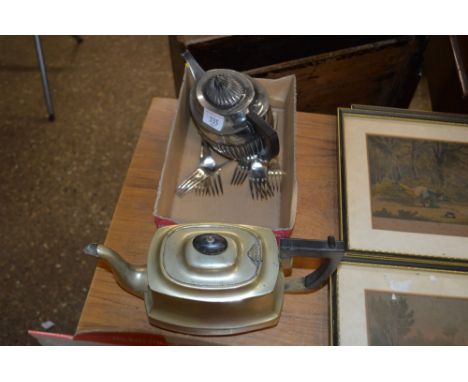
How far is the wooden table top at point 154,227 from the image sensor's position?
0.90 metres

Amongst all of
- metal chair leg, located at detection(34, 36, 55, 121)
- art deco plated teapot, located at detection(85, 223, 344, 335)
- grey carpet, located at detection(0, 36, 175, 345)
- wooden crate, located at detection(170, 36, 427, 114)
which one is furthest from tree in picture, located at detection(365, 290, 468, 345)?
metal chair leg, located at detection(34, 36, 55, 121)

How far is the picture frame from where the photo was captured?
0.86 metres

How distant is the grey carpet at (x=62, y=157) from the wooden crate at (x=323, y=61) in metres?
0.59

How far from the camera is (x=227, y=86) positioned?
104 centimetres

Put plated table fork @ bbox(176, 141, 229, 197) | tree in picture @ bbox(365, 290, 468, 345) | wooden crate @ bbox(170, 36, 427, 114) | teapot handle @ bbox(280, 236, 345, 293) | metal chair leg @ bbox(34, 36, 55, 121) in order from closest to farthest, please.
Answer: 1. teapot handle @ bbox(280, 236, 345, 293)
2. tree in picture @ bbox(365, 290, 468, 345)
3. plated table fork @ bbox(176, 141, 229, 197)
4. wooden crate @ bbox(170, 36, 427, 114)
5. metal chair leg @ bbox(34, 36, 55, 121)

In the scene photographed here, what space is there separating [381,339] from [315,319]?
0.12 metres

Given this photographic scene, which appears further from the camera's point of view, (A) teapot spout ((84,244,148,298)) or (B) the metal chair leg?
(B) the metal chair leg

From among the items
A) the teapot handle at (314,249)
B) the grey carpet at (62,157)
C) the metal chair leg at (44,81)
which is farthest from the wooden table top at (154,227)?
the metal chair leg at (44,81)

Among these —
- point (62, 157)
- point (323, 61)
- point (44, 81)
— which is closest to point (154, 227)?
point (323, 61)

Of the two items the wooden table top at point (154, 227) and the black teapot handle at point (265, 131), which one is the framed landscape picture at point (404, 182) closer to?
the wooden table top at point (154, 227)

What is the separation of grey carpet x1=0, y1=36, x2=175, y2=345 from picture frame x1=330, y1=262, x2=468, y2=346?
3.15 feet

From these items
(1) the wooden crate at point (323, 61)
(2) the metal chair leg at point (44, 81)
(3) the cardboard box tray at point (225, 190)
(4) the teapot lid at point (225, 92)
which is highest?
(2) the metal chair leg at point (44, 81)

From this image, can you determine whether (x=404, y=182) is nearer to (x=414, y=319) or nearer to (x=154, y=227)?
(x=414, y=319)

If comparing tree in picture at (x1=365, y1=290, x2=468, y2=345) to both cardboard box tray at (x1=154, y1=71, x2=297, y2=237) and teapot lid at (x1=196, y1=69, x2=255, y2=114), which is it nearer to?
cardboard box tray at (x1=154, y1=71, x2=297, y2=237)
